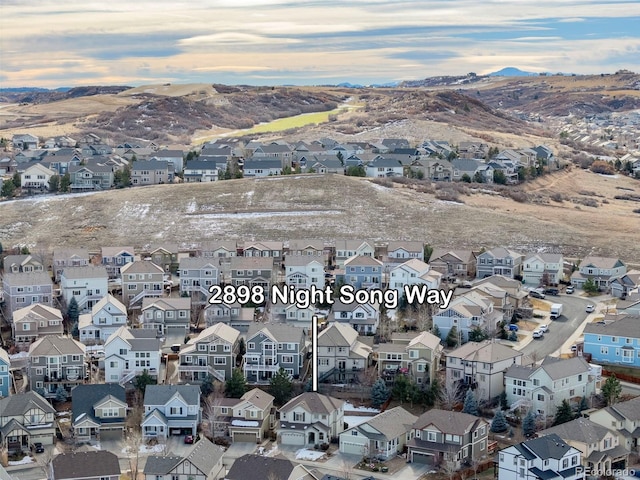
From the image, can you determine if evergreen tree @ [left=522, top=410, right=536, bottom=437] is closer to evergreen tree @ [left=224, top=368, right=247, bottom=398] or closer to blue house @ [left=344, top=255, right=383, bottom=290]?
evergreen tree @ [left=224, top=368, right=247, bottom=398]

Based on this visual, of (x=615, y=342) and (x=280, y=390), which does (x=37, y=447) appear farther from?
(x=615, y=342)

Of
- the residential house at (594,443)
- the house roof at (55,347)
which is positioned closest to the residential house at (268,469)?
the residential house at (594,443)

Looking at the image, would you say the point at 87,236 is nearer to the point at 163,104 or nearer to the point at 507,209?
the point at 507,209

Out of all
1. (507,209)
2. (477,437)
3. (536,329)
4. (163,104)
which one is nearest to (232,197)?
(507,209)

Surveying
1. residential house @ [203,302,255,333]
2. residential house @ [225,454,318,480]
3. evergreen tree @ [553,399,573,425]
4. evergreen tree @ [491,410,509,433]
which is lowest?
evergreen tree @ [491,410,509,433]

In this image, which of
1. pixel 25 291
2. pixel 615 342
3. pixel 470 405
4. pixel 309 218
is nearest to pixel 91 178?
pixel 309 218

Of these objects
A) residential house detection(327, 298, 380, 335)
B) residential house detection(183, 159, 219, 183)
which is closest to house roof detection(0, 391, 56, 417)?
residential house detection(327, 298, 380, 335)

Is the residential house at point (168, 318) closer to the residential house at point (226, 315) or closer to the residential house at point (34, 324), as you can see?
the residential house at point (226, 315)
